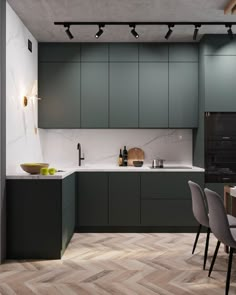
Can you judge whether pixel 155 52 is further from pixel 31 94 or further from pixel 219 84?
pixel 31 94

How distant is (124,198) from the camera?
4.97 m

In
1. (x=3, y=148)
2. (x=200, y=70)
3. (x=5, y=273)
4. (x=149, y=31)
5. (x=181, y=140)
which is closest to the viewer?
(x=5, y=273)

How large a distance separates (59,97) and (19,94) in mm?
1045

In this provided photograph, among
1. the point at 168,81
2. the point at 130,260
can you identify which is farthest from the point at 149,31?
the point at 130,260

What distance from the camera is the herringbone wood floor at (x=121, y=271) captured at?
306cm

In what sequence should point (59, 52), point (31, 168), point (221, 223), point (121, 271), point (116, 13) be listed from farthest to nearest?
point (59, 52)
point (116, 13)
point (31, 168)
point (121, 271)
point (221, 223)

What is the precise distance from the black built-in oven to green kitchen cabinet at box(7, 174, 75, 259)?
7.04 ft

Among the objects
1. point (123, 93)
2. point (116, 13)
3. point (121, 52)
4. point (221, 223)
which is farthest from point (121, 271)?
point (121, 52)

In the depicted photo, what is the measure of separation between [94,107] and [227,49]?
1.94 metres

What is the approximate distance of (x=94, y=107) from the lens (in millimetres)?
5262

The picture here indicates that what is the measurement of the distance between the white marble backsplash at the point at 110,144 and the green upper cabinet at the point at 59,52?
3.39 feet

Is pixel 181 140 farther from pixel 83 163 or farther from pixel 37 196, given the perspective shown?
pixel 37 196

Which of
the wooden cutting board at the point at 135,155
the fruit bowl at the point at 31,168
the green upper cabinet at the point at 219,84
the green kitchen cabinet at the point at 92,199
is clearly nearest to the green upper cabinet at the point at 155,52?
the green upper cabinet at the point at 219,84

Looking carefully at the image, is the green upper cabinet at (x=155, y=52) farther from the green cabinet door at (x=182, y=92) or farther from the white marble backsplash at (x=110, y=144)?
the white marble backsplash at (x=110, y=144)
